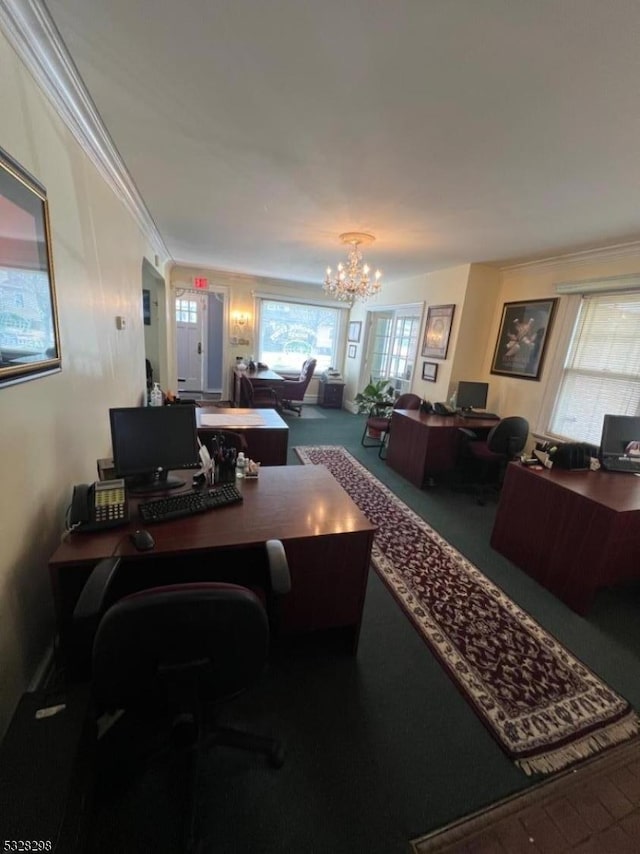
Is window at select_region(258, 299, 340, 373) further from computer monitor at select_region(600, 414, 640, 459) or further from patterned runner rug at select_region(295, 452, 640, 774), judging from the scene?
computer monitor at select_region(600, 414, 640, 459)

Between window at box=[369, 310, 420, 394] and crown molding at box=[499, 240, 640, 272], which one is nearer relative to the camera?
crown molding at box=[499, 240, 640, 272]

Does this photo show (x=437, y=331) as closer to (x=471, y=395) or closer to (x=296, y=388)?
(x=471, y=395)

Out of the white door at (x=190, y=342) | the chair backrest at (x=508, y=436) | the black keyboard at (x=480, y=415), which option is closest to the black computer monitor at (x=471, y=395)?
the black keyboard at (x=480, y=415)

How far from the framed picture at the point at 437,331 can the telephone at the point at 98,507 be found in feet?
13.5

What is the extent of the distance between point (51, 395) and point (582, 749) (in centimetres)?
271

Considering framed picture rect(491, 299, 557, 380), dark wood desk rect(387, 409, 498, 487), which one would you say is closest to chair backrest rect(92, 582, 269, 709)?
dark wood desk rect(387, 409, 498, 487)

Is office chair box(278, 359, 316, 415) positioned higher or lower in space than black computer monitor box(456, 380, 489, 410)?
lower

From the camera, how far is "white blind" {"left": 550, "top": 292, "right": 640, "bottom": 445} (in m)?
2.93

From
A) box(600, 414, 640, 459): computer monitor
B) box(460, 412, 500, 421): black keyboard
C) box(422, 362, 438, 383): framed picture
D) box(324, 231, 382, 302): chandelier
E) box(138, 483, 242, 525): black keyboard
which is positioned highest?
box(324, 231, 382, 302): chandelier

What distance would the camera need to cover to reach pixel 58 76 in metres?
1.42

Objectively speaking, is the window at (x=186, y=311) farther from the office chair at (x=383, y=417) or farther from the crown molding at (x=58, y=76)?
the crown molding at (x=58, y=76)

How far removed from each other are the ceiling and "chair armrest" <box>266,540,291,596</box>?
180 cm

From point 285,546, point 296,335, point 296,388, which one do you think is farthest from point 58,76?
point 296,335

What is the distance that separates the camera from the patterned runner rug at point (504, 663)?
1367 millimetres
